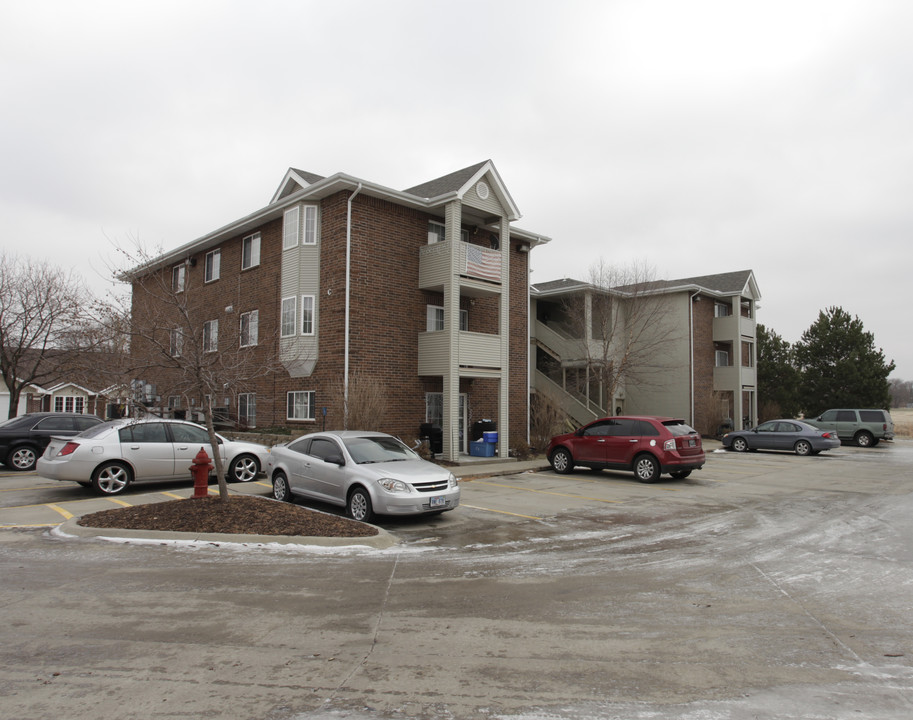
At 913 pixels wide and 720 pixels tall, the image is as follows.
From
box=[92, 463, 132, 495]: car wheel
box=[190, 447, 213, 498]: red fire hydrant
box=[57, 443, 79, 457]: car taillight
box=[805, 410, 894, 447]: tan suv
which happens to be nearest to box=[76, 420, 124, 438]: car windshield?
box=[57, 443, 79, 457]: car taillight

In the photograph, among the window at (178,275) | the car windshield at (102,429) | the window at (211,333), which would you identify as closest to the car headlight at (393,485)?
the car windshield at (102,429)

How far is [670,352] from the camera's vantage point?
1293 inches

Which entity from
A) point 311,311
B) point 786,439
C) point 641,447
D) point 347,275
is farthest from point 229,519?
point 786,439

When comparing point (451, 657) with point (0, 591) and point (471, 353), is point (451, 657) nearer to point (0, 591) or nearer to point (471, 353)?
point (0, 591)

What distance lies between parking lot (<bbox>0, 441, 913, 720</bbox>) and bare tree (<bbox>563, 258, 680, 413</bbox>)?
18.6 meters

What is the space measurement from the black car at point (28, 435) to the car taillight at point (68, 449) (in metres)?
5.35

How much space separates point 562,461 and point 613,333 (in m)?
12.9

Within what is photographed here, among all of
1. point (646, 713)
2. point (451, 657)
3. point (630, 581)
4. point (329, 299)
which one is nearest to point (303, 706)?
point (451, 657)

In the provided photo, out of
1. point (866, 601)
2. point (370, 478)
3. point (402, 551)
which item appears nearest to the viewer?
point (866, 601)

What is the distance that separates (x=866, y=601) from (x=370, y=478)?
21.2 ft

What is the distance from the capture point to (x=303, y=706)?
12.7 feet

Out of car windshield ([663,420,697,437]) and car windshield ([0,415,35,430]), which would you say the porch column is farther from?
car windshield ([0,415,35,430])

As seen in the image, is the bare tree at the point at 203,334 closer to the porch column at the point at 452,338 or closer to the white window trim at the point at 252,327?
the white window trim at the point at 252,327

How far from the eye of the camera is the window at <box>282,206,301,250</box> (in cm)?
2044
